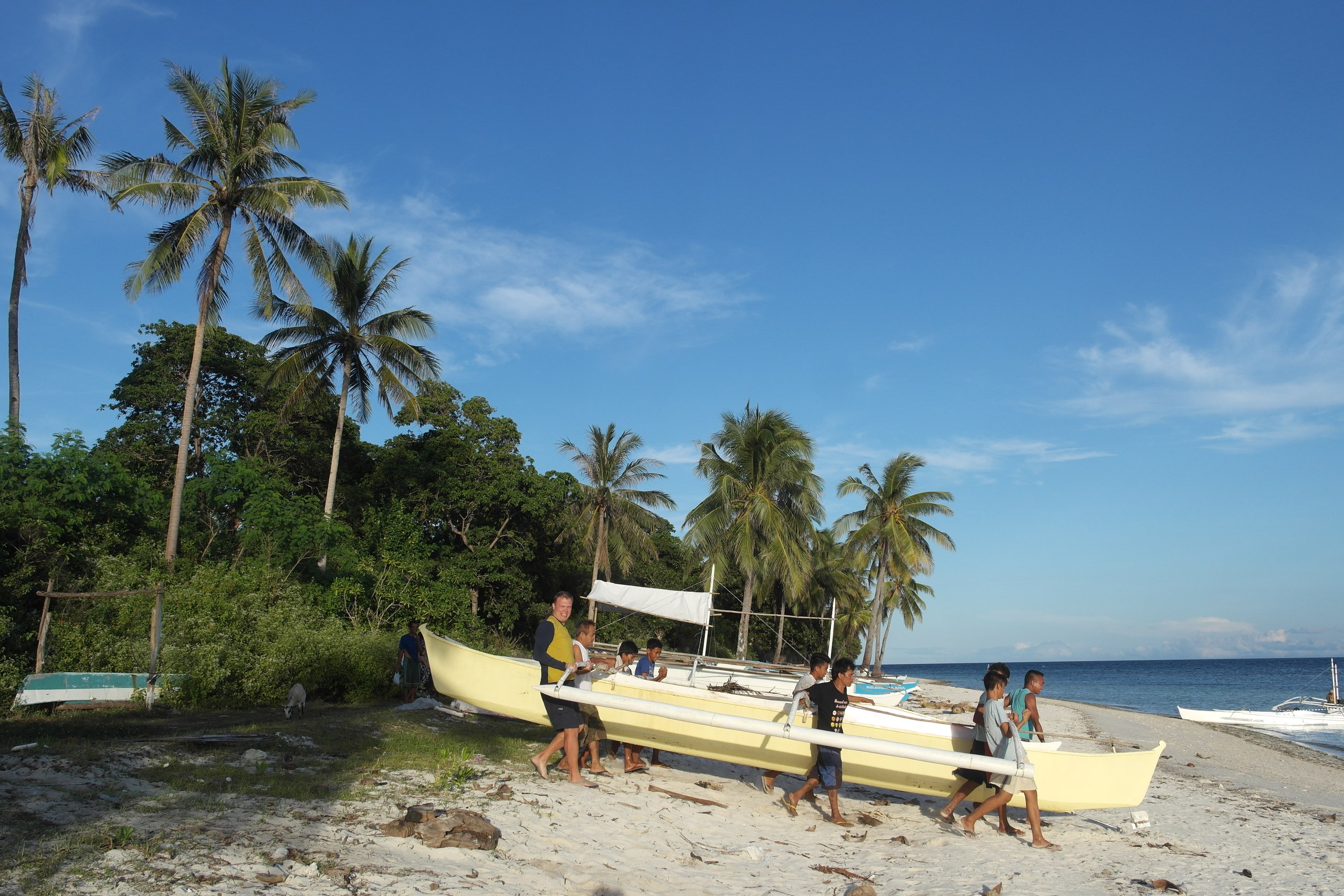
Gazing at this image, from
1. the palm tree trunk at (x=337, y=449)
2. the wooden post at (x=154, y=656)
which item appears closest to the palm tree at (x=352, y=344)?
the palm tree trunk at (x=337, y=449)

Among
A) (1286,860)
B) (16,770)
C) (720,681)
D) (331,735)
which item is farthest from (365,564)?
(1286,860)

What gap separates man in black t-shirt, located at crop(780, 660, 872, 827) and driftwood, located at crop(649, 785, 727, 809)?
0.67 metres

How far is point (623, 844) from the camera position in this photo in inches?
237

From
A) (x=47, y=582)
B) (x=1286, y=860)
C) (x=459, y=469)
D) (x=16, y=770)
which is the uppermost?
(x=459, y=469)

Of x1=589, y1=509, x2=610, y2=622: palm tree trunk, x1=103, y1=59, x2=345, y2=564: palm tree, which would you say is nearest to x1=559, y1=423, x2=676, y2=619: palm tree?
x1=589, y1=509, x2=610, y2=622: palm tree trunk

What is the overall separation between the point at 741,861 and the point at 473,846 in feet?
6.51

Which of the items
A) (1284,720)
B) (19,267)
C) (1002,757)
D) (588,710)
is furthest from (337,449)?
(1284,720)

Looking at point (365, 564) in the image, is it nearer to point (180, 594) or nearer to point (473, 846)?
point (180, 594)

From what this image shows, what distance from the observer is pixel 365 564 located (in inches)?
806

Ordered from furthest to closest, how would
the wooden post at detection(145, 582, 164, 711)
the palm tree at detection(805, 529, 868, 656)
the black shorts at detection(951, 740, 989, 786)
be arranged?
the palm tree at detection(805, 529, 868, 656) < the wooden post at detection(145, 582, 164, 711) < the black shorts at detection(951, 740, 989, 786)

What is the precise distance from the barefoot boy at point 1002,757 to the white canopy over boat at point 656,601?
8.90 m

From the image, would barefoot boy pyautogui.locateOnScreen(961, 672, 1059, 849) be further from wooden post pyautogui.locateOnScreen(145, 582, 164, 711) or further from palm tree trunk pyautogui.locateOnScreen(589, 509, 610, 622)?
palm tree trunk pyautogui.locateOnScreen(589, 509, 610, 622)

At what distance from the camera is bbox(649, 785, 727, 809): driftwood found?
25.0ft

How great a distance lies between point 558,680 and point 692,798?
67.9 inches
